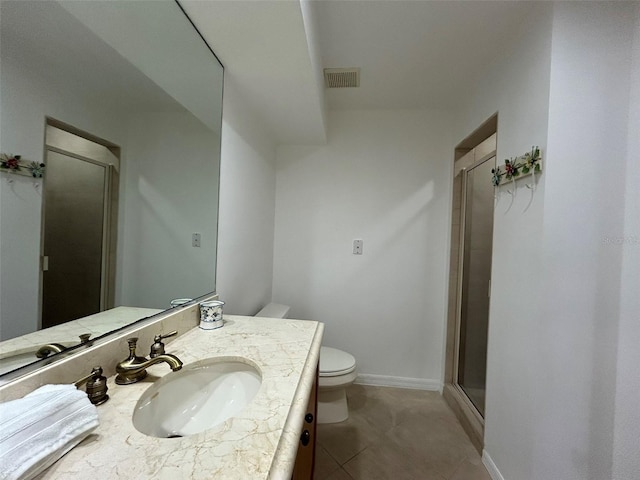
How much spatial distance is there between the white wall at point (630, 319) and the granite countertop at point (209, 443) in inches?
51.3

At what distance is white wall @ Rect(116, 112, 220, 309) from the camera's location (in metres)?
0.85

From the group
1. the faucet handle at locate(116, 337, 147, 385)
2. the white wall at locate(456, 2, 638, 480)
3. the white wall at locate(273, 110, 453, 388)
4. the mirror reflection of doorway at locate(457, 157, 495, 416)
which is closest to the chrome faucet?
the faucet handle at locate(116, 337, 147, 385)

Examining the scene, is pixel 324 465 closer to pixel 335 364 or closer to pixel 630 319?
pixel 335 364

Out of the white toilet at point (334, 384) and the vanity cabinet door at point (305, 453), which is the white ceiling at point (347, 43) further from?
the white toilet at point (334, 384)

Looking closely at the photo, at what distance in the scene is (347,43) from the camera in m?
1.47

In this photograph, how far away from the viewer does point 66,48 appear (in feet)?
2.04

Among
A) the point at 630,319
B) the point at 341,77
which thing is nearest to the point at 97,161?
the point at 341,77

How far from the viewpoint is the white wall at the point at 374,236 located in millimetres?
2164

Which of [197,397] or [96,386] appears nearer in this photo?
[96,386]

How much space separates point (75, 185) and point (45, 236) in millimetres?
147

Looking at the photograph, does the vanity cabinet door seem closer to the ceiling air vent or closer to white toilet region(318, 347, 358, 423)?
white toilet region(318, 347, 358, 423)

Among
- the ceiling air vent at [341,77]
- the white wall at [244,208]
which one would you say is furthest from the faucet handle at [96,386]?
the ceiling air vent at [341,77]

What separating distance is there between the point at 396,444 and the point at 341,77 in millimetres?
2446

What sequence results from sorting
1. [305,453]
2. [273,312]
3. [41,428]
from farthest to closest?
[273,312] → [305,453] → [41,428]
